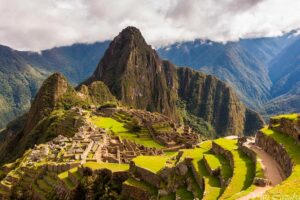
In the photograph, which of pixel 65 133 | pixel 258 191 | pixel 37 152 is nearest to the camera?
pixel 258 191

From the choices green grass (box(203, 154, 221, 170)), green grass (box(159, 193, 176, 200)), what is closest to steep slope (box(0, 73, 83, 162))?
green grass (box(203, 154, 221, 170))

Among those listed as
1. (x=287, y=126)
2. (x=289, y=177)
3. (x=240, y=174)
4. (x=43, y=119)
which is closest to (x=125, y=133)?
(x=43, y=119)

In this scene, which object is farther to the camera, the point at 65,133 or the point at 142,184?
the point at 65,133

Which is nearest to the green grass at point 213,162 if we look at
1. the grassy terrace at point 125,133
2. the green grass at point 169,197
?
the green grass at point 169,197

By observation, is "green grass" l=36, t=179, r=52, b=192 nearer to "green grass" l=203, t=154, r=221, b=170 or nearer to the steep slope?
"green grass" l=203, t=154, r=221, b=170

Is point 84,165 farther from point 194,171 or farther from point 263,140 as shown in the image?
point 263,140

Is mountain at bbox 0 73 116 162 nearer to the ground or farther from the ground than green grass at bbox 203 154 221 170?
farther from the ground

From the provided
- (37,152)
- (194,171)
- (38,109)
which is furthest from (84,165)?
(38,109)
